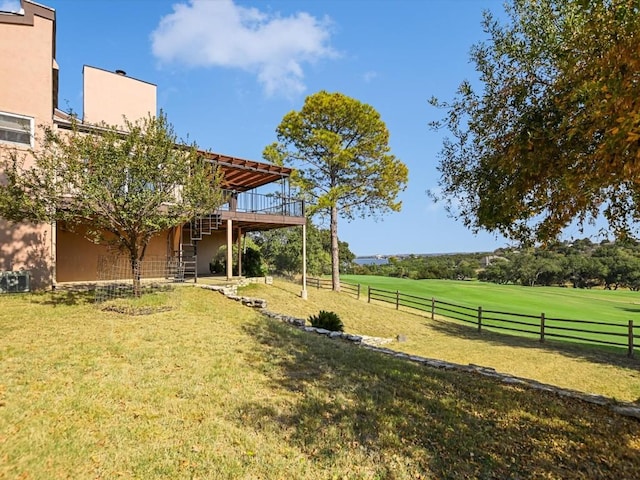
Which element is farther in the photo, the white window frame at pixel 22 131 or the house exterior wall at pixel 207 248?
the house exterior wall at pixel 207 248

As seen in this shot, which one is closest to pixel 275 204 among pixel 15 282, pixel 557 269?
pixel 15 282

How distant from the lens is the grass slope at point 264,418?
3.38 meters

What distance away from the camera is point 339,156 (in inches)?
812

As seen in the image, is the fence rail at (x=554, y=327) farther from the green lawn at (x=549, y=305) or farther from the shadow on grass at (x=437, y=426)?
the shadow on grass at (x=437, y=426)

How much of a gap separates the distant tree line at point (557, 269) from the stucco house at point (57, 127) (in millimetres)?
34217

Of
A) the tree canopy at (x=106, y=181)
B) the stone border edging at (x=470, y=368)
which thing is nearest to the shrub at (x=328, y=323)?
the stone border edging at (x=470, y=368)

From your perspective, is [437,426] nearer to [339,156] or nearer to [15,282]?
[15,282]

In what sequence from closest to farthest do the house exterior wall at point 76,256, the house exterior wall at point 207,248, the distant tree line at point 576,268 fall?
1. the house exterior wall at point 76,256
2. the house exterior wall at point 207,248
3. the distant tree line at point 576,268

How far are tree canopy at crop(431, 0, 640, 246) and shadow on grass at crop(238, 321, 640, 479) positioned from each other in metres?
2.64

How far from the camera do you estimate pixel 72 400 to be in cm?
434

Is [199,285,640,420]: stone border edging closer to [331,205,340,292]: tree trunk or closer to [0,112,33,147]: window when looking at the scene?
[0,112,33,147]: window

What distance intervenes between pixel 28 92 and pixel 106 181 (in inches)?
205

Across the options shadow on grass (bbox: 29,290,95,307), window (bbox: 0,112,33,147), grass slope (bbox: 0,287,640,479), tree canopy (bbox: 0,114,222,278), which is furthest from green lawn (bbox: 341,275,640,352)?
window (bbox: 0,112,33,147)

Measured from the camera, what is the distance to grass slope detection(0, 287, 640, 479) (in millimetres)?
3379
